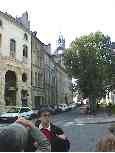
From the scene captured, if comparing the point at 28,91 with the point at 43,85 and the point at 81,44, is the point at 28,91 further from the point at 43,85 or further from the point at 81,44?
the point at 81,44

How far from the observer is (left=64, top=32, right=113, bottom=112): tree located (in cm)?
6156

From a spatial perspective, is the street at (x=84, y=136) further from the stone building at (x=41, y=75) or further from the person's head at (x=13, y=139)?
the stone building at (x=41, y=75)

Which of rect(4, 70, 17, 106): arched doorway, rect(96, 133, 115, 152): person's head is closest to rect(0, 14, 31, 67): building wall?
rect(4, 70, 17, 106): arched doorway

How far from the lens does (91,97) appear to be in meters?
63.1

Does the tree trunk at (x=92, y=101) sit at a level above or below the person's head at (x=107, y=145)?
above

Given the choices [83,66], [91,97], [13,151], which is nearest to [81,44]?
[83,66]

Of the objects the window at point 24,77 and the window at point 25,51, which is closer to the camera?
the window at point 24,77

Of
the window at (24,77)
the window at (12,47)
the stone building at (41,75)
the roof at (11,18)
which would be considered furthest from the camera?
the stone building at (41,75)

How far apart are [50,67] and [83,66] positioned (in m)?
9.49

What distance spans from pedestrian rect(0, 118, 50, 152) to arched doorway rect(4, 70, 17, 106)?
40883mm

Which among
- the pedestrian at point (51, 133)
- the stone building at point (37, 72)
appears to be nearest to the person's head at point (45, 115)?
the pedestrian at point (51, 133)

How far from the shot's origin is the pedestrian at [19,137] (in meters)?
4.54

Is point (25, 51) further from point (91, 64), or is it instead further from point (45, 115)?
point (45, 115)

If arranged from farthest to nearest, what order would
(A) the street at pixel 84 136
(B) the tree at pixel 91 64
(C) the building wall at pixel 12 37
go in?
1. (B) the tree at pixel 91 64
2. (C) the building wall at pixel 12 37
3. (A) the street at pixel 84 136
